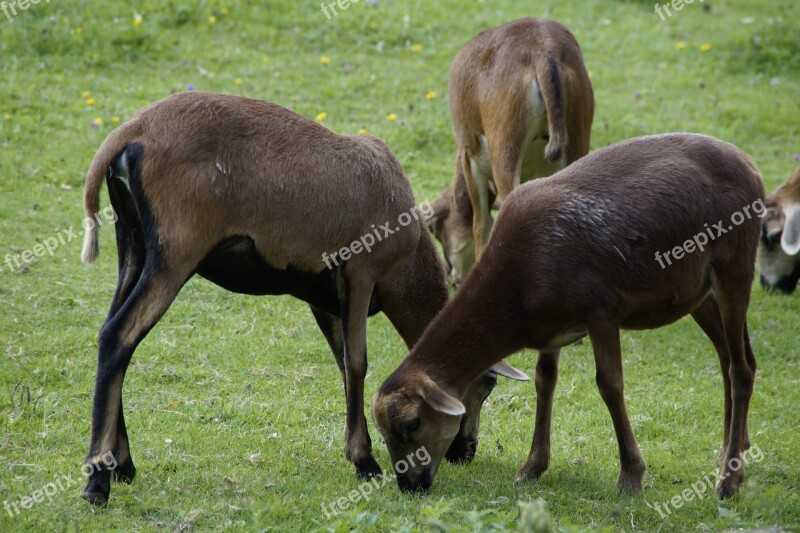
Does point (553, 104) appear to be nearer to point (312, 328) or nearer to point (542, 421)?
point (312, 328)

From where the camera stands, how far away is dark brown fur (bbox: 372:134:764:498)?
5605mm

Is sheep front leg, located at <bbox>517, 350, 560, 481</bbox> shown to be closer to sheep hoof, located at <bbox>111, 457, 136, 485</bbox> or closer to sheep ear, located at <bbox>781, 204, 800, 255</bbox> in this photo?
sheep hoof, located at <bbox>111, 457, 136, 485</bbox>

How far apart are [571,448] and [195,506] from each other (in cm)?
257

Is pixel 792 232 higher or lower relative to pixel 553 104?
lower

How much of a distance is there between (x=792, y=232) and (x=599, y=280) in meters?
5.00

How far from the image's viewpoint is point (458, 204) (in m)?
9.95

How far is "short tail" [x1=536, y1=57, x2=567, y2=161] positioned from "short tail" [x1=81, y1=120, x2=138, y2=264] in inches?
138

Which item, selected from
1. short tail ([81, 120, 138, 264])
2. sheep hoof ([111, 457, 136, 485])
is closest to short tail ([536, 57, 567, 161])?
short tail ([81, 120, 138, 264])

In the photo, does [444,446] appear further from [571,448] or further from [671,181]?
[671,181]

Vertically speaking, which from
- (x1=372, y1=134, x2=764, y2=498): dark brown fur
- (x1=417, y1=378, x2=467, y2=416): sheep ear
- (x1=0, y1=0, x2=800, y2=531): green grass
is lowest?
(x1=0, y1=0, x2=800, y2=531): green grass

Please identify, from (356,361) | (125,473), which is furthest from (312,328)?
(125,473)

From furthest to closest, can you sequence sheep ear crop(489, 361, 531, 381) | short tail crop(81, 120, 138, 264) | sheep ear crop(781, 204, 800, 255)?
sheep ear crop(781, 204, 800, 255) < sheep ear crop(489, 361, 531, 381) < short tail crop(81, 120, 138, 264)

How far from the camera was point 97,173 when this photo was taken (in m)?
5.42

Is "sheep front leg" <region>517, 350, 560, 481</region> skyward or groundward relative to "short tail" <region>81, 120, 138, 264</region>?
groundward
